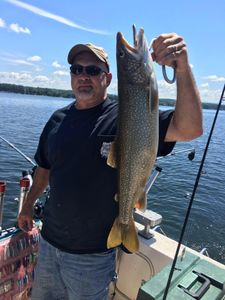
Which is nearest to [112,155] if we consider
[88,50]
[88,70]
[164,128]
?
[164,128]

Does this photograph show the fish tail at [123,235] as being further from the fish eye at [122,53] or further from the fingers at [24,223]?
the fingers at [24,223]

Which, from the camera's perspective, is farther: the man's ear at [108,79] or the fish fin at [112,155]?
the man's ear at [108,79]

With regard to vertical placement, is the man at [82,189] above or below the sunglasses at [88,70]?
below

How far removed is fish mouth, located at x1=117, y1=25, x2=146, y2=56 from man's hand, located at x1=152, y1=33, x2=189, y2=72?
96 millimetres

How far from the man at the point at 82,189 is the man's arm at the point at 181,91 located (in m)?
0.03

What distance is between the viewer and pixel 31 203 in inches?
131

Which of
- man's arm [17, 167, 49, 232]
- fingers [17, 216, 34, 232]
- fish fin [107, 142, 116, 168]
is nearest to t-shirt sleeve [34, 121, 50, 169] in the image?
man's arm [17, 167, 49, 232]

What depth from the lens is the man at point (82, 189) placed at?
246 centimetres

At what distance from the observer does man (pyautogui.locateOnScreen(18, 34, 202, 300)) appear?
2457 millimetres

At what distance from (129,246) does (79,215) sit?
1.70 ft

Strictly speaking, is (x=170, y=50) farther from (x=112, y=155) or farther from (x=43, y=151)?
(x=43, y=151)

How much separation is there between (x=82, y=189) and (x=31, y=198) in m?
1.02

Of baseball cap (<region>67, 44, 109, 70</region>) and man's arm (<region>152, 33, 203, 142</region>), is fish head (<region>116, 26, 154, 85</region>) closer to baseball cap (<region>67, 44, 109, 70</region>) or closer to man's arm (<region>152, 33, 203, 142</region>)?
man's arm (<region>152, 33, 203, 142</region>)

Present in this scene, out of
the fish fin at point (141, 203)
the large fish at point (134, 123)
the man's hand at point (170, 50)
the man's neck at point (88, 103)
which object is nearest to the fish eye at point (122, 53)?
the large fish at point (134, 123)
